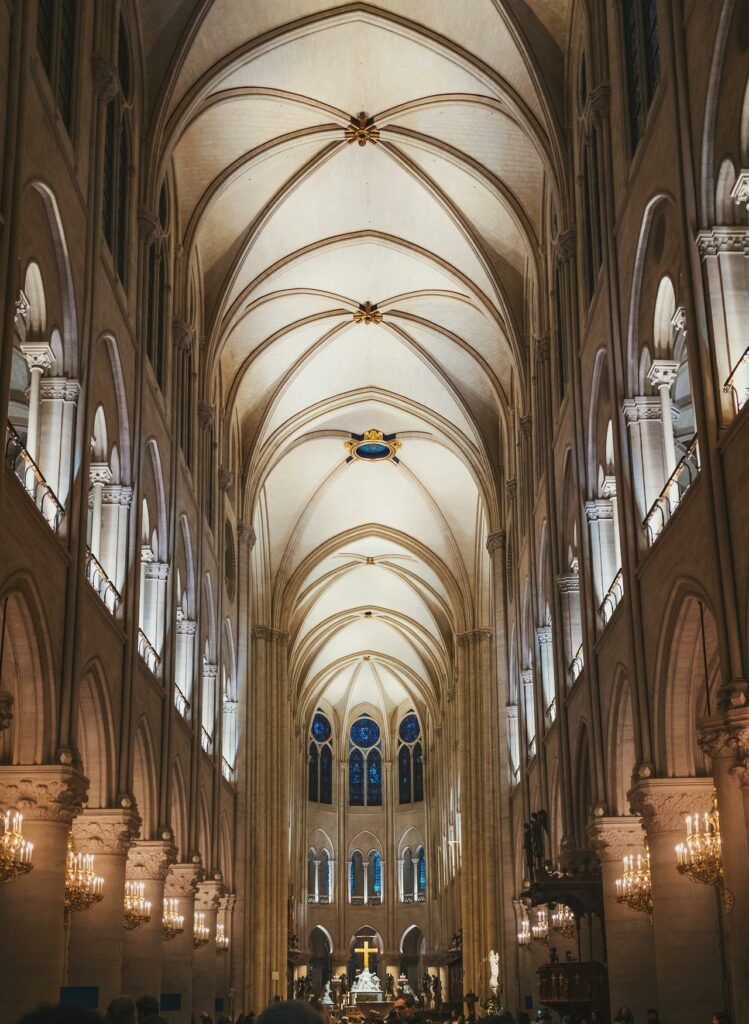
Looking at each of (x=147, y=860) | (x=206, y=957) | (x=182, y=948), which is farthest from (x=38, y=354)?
(x=206, y=957)

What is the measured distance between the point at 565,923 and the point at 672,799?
935cm

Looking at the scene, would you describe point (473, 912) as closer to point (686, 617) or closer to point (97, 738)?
point (97, 738)

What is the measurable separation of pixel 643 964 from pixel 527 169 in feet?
52.3

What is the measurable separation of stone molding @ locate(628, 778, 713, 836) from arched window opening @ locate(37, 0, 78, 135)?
1123cm

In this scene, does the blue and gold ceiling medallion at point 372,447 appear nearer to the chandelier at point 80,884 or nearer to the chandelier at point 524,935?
the chandelier at point 524,935

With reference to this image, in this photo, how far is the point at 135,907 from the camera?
21375 millimetres

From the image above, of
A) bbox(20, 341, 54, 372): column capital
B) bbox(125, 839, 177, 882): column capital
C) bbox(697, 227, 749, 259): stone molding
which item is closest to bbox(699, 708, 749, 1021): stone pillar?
bbox(697, 227, 749, 259): stone molding

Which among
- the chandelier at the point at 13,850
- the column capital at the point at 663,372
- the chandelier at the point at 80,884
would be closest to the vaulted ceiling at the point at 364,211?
the column capital at the point at 663,372

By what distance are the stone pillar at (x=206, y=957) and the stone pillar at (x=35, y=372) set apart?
15519 millimetres

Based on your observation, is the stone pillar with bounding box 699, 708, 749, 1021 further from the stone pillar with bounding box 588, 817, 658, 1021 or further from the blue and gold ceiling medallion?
the blue and gold ceiling medallion

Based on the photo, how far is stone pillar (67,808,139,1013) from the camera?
18.5 metres

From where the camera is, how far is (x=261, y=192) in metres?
28.9

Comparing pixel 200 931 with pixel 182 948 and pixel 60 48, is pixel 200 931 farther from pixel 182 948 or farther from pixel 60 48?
pixel 60 48

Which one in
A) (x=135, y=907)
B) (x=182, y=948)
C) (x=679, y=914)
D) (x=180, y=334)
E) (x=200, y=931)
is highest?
(x=180, y=334)
